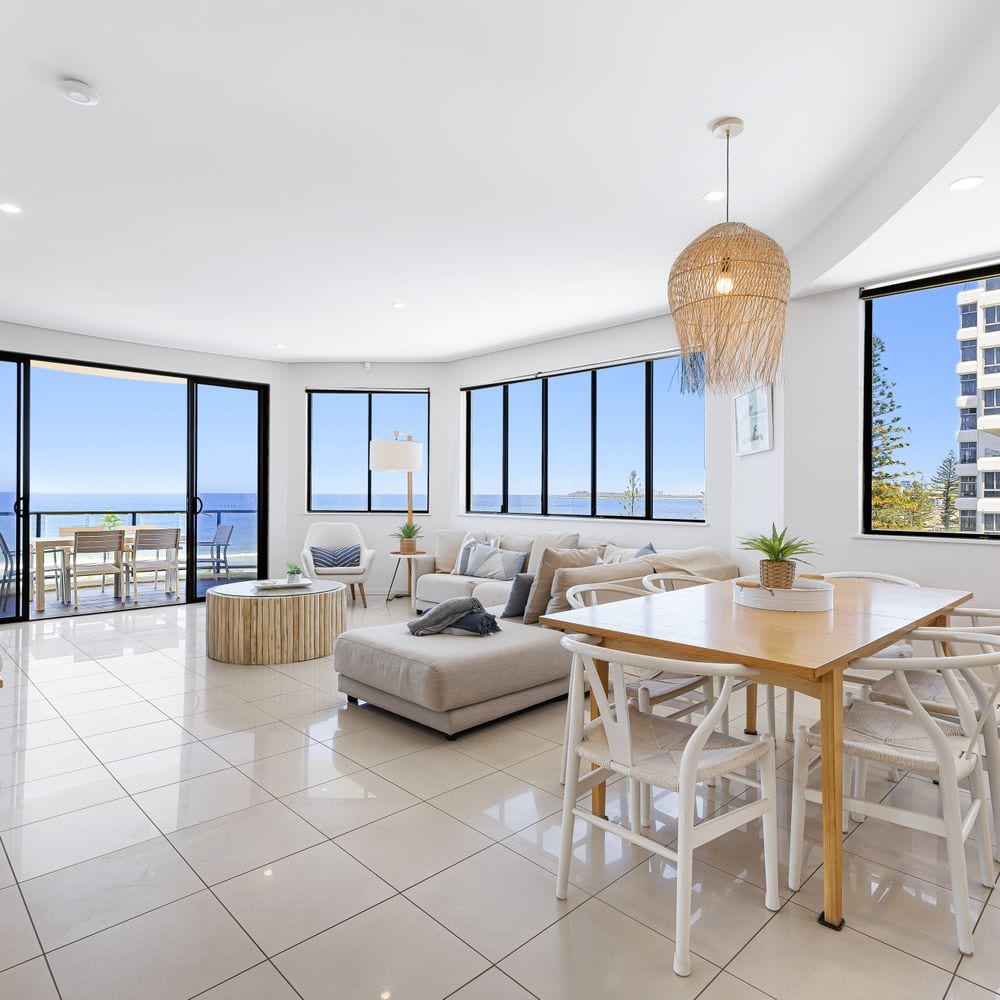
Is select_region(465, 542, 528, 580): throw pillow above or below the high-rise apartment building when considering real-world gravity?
below

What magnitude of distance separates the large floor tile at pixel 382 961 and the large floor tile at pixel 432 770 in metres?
0.77

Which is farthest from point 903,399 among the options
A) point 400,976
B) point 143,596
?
point 143,596

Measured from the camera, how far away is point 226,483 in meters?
7.41

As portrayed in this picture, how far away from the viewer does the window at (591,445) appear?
5762 mm

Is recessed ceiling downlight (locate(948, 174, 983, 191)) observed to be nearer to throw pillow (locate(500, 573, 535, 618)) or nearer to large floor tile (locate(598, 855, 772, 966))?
throw pillow (locate(500, 573, 535, 618))

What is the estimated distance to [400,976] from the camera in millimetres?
1578

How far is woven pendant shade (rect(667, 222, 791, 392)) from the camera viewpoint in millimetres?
2479

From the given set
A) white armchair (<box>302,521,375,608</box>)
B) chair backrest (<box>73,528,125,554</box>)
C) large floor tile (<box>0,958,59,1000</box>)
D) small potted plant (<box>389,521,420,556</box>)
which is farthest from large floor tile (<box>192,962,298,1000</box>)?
chair backrest (<box>73,528,125,554</box>)

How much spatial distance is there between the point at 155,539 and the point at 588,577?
18.8 feet

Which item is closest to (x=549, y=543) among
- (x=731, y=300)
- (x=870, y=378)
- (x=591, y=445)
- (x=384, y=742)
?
(x=591, y=445)

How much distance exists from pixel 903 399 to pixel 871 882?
10.4 feet

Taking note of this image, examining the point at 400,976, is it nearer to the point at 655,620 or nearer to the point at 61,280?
the point at 655,620

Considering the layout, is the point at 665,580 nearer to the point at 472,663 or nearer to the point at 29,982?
the point at 472,663

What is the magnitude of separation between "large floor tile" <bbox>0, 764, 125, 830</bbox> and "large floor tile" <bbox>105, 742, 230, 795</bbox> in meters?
0.05
